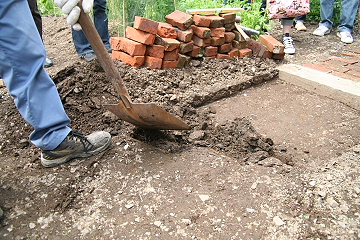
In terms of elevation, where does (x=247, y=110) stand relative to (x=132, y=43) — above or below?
below

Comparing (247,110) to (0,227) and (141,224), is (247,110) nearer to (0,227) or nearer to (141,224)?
(141,224)

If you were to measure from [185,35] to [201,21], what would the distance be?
29 cm

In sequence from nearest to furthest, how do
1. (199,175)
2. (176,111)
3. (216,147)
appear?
(199,175), (216,147), (176,111)

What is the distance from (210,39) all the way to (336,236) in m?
2.62

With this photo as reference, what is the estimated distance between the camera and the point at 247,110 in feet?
10.2

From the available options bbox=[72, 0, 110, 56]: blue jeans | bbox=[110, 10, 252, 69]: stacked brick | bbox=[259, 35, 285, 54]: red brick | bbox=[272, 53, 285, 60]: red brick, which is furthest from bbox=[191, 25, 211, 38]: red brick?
bbox=[72, 0, 110, 56]: blue jeans

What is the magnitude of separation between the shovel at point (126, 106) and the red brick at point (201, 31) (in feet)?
5.27

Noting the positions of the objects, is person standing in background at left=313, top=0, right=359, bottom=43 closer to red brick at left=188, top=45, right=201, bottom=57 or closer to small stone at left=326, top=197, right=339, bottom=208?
red brick at left=188, top=45, right=201, bottom=57

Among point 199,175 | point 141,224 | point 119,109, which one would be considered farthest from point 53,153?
point 199,175

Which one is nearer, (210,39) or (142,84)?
(142,84)

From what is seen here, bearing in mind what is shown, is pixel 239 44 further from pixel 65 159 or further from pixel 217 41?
pixel 65 159

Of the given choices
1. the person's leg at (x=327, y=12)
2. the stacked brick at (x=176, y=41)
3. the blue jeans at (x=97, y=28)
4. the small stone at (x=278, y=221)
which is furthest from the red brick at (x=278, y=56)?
the small stone at (x=278, y=221)

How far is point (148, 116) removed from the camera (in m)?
2.21

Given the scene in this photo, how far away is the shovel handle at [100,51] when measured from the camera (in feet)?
7.00
